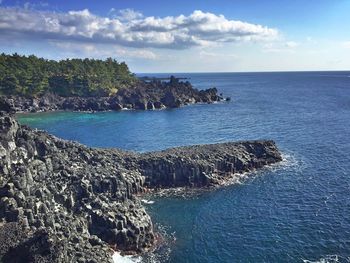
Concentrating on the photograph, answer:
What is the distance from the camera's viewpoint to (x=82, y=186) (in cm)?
6775

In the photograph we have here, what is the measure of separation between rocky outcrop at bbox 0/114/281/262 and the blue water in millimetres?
5953

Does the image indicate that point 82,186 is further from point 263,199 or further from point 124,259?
point 263,199

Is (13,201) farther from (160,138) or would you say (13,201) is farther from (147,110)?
(147,110)

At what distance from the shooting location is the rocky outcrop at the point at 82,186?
51.1 meters

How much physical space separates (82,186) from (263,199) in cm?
3319

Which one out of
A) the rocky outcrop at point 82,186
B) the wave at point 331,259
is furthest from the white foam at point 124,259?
the wave at point 331,259

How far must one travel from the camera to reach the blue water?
57875 mm

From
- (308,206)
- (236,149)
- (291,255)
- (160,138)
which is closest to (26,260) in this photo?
(291,255)

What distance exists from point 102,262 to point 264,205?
111 feet

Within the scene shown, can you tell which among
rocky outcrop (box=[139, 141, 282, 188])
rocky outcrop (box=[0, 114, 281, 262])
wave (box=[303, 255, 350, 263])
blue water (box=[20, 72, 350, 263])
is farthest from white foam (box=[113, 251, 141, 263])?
rocky outcrop (box=[139, 141, 282, 188])

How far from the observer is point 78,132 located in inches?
5369

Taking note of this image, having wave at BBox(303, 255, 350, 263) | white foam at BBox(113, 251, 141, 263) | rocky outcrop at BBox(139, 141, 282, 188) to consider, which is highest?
rocky outcrop at BBox(139, 141, 282, 188)

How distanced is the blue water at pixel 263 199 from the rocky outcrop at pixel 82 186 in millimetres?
5953

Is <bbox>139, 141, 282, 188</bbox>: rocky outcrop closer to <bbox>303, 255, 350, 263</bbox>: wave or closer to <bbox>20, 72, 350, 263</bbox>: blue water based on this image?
<bbox>20, 72, 350, 263</bbox>: blue water
